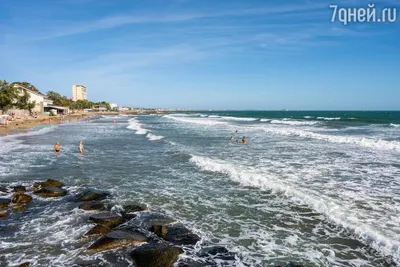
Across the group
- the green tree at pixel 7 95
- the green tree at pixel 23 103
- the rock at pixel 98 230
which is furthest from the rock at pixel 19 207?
the green tree at pixel 23 103

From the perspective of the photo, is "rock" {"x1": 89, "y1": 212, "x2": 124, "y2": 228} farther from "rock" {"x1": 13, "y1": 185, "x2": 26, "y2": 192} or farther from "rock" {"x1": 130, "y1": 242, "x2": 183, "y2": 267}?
"rock" {"x1": 13, "y1": 185, "x2": 26, "y2": 192}

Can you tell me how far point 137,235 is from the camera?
7.85 metres

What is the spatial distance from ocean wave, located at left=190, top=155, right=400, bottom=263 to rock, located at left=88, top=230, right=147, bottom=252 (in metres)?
5.82

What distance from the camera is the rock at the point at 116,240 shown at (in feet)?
24.0

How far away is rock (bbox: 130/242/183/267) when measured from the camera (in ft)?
21.4

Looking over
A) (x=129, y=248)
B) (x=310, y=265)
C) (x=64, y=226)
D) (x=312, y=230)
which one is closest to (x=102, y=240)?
(x=129, y=248)

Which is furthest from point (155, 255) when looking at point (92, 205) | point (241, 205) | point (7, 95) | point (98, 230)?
point (7, 95)

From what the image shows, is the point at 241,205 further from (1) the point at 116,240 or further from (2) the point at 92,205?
(2) the point at 92,205

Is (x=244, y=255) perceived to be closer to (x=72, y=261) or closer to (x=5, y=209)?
(x=72, y=261)

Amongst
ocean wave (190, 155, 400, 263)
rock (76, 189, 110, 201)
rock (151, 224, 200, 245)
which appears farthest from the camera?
rock (76, 189, 110, 201)

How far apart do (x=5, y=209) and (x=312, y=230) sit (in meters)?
10.0

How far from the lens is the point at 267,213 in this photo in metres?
9.92

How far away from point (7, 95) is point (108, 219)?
6668 cm

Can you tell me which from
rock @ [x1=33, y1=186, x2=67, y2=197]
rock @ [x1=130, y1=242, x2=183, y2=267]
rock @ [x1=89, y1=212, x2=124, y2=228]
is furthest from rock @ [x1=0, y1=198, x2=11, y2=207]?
rock @ [x1=130, y1=242, x2=183, y2=267]
